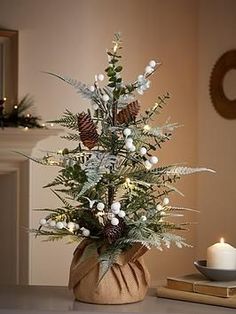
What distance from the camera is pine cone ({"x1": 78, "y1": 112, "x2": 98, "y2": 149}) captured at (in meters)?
2.02

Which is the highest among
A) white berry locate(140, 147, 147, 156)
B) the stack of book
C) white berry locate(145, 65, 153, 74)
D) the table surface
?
white berry locate(145, 65, 153, 74)

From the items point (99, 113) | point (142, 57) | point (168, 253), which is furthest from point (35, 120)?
point (99, 113)

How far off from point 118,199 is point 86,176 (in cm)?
14

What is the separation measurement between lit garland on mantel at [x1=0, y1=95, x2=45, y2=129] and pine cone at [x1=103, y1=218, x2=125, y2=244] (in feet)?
8.83

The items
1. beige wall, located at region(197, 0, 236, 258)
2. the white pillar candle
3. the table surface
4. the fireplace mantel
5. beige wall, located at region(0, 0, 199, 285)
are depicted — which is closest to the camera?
the table surface

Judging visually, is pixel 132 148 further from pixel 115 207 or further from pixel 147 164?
pixel 115 207

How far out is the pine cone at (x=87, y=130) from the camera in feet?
6.64

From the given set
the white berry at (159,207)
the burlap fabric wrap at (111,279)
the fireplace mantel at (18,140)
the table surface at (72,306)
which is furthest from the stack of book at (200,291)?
the fireplace mantel at (18,140)

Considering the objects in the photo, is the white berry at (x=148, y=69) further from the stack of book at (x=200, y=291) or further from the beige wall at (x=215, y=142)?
the beige wall at (x=215, y=142)

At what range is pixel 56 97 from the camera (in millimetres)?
4773

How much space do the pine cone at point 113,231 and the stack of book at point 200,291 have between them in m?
0.26

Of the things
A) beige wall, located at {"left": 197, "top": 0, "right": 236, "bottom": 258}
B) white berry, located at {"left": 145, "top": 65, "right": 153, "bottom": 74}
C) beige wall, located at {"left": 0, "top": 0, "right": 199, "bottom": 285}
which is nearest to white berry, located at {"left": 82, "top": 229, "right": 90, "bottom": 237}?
white berry, located at {"left": 145, "top": 65, "right": 153, "bottom": 74}

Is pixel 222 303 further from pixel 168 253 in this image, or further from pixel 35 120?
pixel 168 253

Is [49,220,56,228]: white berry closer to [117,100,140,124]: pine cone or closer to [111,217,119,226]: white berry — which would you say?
[111,217,119,226]: white berry
